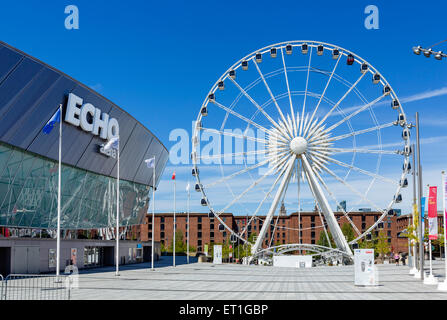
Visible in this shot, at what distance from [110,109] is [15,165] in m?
12.0

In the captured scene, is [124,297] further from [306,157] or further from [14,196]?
[306,157]

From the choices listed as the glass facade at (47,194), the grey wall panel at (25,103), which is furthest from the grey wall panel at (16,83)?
the glass facade at (47,194)

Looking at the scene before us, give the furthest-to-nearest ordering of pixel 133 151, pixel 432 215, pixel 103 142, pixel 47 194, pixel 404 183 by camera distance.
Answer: pixel 133 151 → pixel 404 183 → pixel 103 142 → pixel 47 194 → pixel 432 215

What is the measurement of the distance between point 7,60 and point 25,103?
11.8 ft

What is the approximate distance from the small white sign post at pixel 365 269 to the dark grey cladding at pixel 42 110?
67.6ft

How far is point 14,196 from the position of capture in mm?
33969

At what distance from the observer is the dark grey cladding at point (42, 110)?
99.4ft

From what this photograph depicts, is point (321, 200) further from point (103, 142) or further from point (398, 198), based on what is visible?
point (103, 142)

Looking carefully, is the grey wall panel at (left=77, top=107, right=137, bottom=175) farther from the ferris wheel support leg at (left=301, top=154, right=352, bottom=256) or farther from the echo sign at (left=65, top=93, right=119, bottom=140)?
the ferris wheel support leg at (left=301, top=154, right=352, bottom=256)

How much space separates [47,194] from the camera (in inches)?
1486

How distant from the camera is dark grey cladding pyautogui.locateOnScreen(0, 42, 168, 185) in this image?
30.3 meters

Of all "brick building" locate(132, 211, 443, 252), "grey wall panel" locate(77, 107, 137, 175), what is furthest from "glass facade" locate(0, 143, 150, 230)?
"brick building" locate(132, 211, 443, 252)

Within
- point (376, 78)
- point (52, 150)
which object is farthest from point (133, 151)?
point (376, 78)
